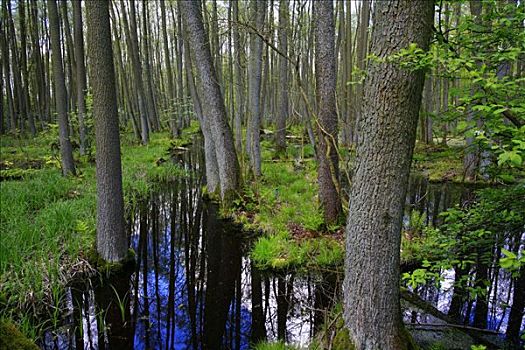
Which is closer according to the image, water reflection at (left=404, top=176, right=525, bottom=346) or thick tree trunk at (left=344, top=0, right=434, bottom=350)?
thick tree trunk at (left=344, top=0, right=434, bottom=350)

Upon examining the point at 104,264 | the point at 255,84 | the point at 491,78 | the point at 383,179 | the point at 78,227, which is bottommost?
Result: the point at 104,264

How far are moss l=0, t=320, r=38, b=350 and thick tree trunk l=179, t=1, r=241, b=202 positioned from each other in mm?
6288

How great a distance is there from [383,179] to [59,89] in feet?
33.2

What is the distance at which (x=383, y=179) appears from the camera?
104 inches

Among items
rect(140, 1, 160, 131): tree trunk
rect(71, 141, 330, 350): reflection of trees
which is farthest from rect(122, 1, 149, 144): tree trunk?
rect(71, 141, 330, 350): reflection of trees

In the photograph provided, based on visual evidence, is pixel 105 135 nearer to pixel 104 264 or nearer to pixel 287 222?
pixel 104 264

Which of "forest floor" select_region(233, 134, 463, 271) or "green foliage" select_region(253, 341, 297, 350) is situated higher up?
"forest floor" select_region(233, 134, 463, 271)

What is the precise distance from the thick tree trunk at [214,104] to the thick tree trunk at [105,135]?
289 cm

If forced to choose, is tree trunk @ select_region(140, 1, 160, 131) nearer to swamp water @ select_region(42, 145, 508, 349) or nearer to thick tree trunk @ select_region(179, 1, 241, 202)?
thick tree trunk @ select_region(179, 1, 241, 202)

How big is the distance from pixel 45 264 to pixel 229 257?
9.19 feet

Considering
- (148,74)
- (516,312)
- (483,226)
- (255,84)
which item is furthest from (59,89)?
(516,312)

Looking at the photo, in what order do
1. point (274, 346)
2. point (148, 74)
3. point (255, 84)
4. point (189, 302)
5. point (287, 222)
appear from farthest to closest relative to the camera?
point (148, 74) → point (255, 84) → point (287, 222) → point (189, 302) → point (274, 346)

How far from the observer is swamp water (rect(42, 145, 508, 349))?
13.5ft

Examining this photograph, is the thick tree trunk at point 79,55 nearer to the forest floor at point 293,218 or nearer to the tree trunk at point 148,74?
the forest floor at point 293,218
